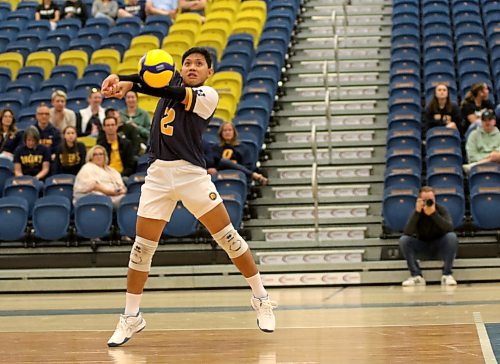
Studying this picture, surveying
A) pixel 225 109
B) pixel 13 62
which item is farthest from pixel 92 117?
pixel 13 62

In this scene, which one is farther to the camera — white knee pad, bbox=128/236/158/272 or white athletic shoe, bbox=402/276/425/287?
white athletic shoe, bbox=402/276/425/287

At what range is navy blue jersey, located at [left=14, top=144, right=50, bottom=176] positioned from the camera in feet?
47.0

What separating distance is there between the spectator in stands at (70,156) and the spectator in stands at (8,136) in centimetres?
82

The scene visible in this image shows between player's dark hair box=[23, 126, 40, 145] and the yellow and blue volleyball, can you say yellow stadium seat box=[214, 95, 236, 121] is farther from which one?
the yellow and blue volleyball

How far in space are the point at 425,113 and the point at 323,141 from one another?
6.17ft

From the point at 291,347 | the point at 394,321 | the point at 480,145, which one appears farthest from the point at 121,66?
the point at 291,347

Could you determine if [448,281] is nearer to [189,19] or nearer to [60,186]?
[60,186]

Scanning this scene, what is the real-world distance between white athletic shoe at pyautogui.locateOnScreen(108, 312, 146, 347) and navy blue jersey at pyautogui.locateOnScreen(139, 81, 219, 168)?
1135 millimetres

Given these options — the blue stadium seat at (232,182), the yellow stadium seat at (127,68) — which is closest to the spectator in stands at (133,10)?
the yellow stadium seat at (127,68)

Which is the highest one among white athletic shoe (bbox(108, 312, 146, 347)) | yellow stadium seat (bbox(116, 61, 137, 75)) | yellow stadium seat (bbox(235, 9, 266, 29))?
yellow stadium seat (bbox(235, 9, 266, 29))

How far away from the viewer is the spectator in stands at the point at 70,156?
47.0 ft

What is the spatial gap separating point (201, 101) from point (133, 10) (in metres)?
15.3

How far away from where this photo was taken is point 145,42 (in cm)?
1888

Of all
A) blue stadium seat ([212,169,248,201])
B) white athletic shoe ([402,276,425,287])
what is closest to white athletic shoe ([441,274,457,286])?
white athletic shoe ([402,276,425,287])
